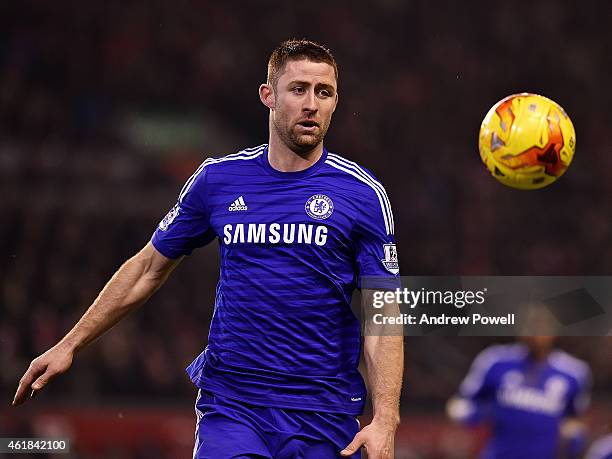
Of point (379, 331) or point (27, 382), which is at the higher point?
point (379, 331)

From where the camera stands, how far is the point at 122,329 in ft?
36.1

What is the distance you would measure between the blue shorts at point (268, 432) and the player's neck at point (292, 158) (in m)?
0.95

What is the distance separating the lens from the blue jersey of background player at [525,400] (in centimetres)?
840

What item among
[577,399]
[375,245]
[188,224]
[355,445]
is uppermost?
[188,224]

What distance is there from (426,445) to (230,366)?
630cm

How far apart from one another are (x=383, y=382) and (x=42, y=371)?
137cm

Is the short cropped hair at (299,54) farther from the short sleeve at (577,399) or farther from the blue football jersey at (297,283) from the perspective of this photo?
the short sleeve at (577,399)

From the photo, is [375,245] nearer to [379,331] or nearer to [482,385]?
[379,331]

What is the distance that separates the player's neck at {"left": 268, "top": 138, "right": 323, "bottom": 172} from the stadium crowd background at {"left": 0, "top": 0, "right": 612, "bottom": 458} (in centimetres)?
552

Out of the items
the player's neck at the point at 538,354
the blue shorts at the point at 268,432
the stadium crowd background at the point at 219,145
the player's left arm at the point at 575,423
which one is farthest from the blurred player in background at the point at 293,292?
the stadium crowd background at the point at 219,145

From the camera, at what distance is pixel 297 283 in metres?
4.33

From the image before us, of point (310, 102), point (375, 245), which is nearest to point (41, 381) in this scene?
point (375, 245)

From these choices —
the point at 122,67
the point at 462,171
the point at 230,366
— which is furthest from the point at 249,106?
the point at 230,366

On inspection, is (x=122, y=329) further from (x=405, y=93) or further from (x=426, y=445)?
(x=405, y=93)
